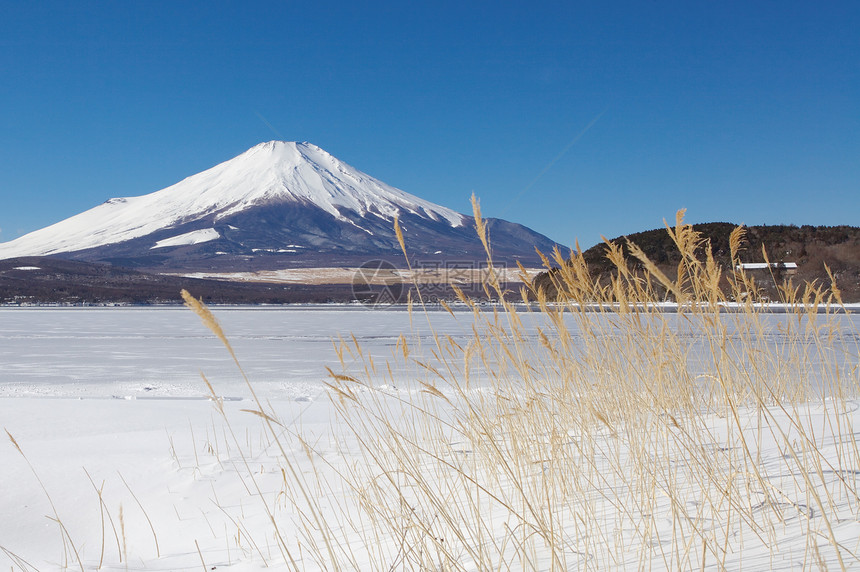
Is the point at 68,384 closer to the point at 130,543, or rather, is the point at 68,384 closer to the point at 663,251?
the point at 130,543

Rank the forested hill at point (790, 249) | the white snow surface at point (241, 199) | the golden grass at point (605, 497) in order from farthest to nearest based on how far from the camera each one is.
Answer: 1. the white snow surface at point (241, 199)
2. the forested hill at point (790, 249)
3. the golden grass at point (605, 497)

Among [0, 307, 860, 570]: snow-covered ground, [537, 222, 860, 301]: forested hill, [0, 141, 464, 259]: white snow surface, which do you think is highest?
[0, 141, 464, 259]: white snow surface

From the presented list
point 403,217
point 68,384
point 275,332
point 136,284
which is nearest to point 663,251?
point 275,332

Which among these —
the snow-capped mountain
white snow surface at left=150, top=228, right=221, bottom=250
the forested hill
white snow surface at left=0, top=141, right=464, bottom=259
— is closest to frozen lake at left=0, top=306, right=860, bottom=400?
the forested hill

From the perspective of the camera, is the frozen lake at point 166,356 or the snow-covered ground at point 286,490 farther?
the frozen lake at point 166,356

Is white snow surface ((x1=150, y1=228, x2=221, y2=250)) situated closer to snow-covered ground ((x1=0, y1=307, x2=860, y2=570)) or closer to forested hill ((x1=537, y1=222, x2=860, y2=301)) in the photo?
forested hill ((x1=537, y1=222, x2=860, y2=301))

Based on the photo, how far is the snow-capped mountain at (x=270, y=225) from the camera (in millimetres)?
88375

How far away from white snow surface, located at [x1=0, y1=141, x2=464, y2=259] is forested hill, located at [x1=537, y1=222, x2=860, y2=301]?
104282 mm

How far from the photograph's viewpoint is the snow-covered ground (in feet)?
4.44

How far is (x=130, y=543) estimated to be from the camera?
1.96 meters

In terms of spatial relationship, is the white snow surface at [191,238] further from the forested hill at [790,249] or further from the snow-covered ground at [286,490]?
the snow-covered ground at [286,490]

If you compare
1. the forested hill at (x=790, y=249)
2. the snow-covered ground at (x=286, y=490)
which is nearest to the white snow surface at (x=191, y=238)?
the forested hill at (x=790, y=249)

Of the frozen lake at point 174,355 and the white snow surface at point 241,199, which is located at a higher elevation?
the white snow surface at point 241,199

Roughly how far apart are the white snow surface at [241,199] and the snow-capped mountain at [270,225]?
A: 0.90ft
